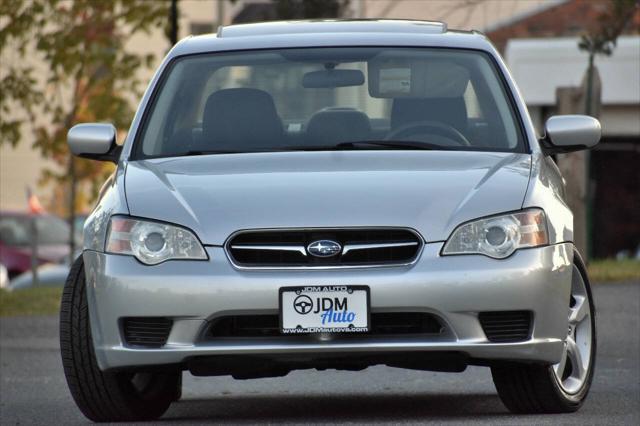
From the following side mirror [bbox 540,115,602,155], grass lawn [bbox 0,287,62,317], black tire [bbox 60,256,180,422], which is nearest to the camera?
black tire [bbox 60,256,180,422]

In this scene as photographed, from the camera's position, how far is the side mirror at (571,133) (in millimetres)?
7828

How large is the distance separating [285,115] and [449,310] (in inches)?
63.8

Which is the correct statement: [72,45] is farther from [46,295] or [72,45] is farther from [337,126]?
[337,126]

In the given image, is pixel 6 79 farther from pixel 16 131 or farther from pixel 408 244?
pixel 408 244

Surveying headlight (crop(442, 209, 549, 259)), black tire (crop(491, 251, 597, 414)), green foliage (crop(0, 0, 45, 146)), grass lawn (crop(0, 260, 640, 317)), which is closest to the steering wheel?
black tire (crop(491, 251, 597, 414))

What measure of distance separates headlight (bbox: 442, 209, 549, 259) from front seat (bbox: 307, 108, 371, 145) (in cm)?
104

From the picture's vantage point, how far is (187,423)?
7.42 metres

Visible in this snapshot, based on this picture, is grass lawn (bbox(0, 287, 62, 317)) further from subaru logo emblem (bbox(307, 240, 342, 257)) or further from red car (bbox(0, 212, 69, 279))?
subaru logo emblem (bbox(307, 240, 342, 257))

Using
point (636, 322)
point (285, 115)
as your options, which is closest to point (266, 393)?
point (285, 115)

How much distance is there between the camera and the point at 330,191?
6945 millimetres

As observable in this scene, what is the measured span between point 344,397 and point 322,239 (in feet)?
7.34

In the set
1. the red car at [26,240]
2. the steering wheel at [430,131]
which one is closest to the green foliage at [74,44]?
the red car at [26,240]

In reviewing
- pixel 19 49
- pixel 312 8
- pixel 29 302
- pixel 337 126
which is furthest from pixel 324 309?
pixel 19 49

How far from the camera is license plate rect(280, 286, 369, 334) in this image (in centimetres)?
669
